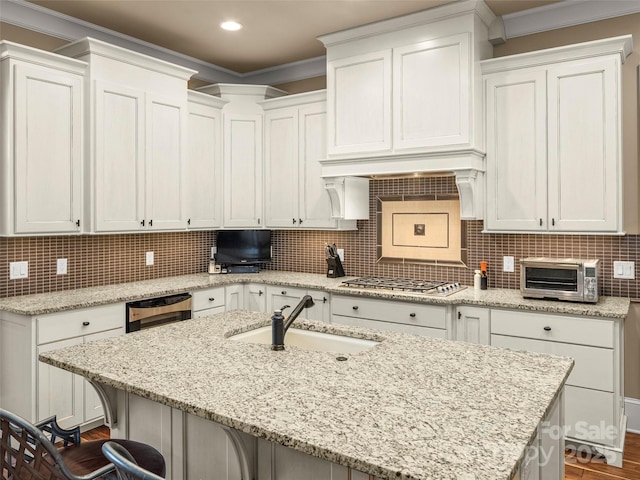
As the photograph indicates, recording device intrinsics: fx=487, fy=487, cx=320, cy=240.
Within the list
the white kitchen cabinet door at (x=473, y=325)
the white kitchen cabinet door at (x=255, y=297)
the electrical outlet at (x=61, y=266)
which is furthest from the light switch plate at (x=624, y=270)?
the electrical outlet at (x=61, y=266)

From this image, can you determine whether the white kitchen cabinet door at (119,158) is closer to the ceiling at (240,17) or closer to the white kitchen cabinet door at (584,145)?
the ceiling at (240,17)

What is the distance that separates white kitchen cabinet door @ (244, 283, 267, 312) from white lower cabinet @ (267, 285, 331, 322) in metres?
0.05

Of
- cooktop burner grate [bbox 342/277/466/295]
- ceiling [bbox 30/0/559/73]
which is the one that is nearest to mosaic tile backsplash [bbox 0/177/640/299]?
cooktop burner grate [bbox 342/277/466/295]

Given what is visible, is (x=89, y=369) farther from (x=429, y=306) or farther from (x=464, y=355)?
(x=429, y=306)

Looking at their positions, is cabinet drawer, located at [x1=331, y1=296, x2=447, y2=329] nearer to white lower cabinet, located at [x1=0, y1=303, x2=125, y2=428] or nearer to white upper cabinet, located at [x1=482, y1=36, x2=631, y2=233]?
white upper cabinet, located at [x1=482, y1=36, x2=631, y2=233]

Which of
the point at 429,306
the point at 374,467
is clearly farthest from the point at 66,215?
the point at 374,467

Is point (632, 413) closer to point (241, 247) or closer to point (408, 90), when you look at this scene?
point (408, 90)

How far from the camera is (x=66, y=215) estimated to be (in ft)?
11.0

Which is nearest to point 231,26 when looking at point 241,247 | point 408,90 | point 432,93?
point 408,90

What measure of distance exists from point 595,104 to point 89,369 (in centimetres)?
319

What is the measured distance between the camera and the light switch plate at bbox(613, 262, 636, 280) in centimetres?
327

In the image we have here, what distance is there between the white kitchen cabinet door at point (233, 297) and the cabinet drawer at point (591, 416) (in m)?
2.65

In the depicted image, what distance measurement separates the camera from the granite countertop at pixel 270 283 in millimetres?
2949

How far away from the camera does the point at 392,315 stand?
3541 millimetres
